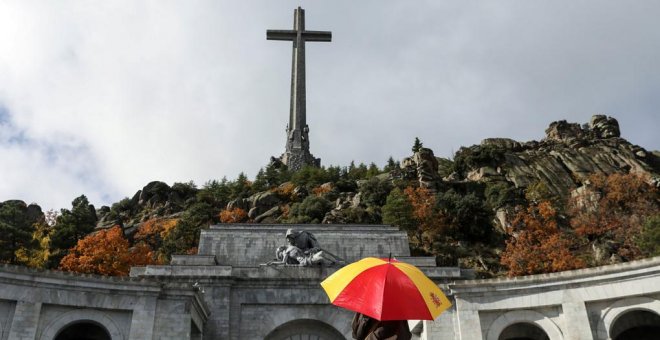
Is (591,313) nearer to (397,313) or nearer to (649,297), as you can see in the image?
(649,297)

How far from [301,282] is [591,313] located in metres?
14.1

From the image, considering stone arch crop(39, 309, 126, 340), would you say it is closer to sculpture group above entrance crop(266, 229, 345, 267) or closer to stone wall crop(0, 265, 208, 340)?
stone wall crop(0, 265, 208, 340)

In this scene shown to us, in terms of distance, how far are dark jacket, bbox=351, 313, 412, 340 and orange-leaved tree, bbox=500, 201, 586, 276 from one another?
43103mm

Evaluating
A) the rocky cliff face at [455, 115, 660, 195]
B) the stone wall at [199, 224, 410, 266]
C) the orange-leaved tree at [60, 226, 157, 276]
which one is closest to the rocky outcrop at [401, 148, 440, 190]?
the rocky cliff face at [455, 115, 660, 195]

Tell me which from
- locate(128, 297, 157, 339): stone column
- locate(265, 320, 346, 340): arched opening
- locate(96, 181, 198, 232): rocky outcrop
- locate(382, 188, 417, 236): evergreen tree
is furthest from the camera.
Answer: locate(96, 181, 198, 232): rocky outcrop

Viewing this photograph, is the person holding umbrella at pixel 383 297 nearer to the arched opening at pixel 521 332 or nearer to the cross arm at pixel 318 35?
the arched opening at pixel 521 332

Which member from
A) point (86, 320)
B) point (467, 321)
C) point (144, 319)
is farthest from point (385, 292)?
point (86, 320)

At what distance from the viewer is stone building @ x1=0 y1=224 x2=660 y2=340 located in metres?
24.2

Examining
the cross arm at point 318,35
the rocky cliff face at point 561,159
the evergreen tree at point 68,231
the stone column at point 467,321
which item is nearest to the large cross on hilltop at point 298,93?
the cross arm at point 318,35

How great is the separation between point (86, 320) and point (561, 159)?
270ft

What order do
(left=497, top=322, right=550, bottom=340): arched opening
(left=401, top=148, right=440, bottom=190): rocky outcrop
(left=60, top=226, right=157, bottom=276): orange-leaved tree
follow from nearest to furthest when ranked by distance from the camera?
1. (left=497, top=322, right=550, bottom=340): arched opening
2. (left=60, top=226, right=157, bottom=276): orange-leaved tree
3. (left=401, top=148, right=440, bottom=190): rocky outcrop

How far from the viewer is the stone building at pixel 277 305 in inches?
953

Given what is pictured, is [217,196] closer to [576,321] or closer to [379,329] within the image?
[576,321]

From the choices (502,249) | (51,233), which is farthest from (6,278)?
(502,249)
